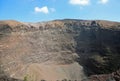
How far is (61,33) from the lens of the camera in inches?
4973

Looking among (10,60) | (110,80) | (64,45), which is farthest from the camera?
(64,45)

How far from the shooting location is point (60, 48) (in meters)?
122

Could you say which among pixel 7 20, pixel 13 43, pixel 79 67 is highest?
pixel 7 20

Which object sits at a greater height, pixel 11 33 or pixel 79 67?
pixel 11 33

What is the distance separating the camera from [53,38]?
406 ft

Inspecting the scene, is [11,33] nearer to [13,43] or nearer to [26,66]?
[13,43]

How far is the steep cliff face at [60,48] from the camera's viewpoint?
108062 millimetres

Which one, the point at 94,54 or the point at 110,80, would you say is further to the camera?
the point at 94,54

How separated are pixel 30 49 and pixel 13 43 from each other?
21.9 ft

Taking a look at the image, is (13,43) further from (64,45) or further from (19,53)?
(64,45)

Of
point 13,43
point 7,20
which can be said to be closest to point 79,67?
point 13,43

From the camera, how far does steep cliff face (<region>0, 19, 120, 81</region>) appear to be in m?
108

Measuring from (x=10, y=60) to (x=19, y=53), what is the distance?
597 centimetres

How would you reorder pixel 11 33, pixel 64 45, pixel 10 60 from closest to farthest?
pixel 10 60, pixel 11 33, pixel 64 45
